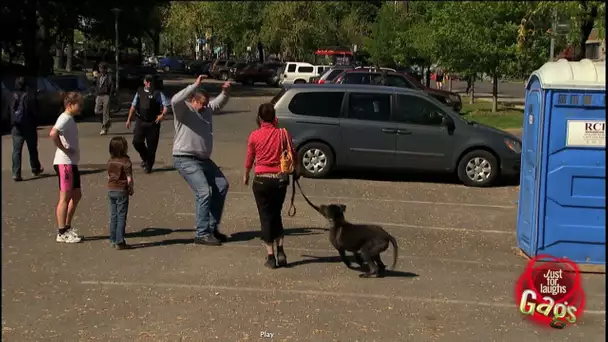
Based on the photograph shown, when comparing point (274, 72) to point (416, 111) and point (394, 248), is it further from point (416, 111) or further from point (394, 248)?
point (394, 248)

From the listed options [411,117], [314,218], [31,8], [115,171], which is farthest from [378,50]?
[31,8]

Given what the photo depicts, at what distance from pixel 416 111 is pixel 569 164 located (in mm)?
5480

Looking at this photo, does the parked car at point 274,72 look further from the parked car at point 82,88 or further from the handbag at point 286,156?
the handbag at point 286,156

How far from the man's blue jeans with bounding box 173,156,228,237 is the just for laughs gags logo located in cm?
316

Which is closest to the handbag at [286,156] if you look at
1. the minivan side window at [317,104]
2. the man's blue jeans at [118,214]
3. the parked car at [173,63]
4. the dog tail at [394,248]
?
the dog tail at [394,248]

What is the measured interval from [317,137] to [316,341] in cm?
739

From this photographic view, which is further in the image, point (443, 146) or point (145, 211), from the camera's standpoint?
point (443, 146)

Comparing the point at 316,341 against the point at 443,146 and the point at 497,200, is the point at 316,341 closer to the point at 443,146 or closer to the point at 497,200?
the point at 497,200

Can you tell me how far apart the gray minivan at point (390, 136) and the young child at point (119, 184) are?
518 centimetres

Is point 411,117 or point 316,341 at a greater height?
point 411,117

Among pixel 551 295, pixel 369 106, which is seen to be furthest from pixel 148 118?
pixel 551 295

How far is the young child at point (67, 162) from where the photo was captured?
262 inches

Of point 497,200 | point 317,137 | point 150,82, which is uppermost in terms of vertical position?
point 150,82

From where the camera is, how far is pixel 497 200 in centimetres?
1088
